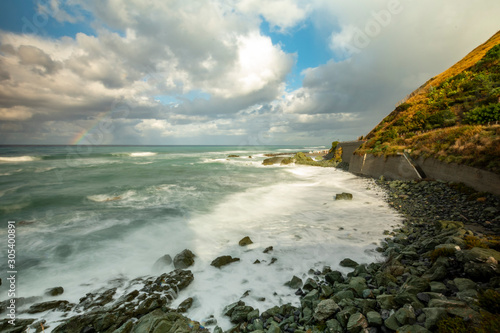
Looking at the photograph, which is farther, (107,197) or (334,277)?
(107,197)

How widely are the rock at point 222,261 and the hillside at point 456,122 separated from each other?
12.8 m

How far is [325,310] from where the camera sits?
4258 mm

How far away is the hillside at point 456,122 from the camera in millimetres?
11555

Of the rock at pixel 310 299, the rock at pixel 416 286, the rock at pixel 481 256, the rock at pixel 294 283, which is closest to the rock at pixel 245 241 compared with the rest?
the rock at pixel 294 283

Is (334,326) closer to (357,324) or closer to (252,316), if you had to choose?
(357,324)

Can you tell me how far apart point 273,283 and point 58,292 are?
6.76 meters

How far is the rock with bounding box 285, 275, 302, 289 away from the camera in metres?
5.91

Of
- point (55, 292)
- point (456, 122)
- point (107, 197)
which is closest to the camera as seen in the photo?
point (55, 292)

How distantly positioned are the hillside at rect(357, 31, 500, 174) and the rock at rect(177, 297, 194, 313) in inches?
559

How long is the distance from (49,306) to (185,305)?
391 centimetres

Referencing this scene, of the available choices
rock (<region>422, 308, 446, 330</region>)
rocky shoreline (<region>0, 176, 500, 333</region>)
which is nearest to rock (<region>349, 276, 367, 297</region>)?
rocky shoreline (<region>0, 176, 500, 333</region>)

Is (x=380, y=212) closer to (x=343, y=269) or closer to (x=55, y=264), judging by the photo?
(x=343, y=269)

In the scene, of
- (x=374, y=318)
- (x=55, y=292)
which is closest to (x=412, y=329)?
(x=374, y=318)

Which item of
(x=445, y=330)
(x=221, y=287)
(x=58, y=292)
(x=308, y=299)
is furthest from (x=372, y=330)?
(x=58, y=292)
